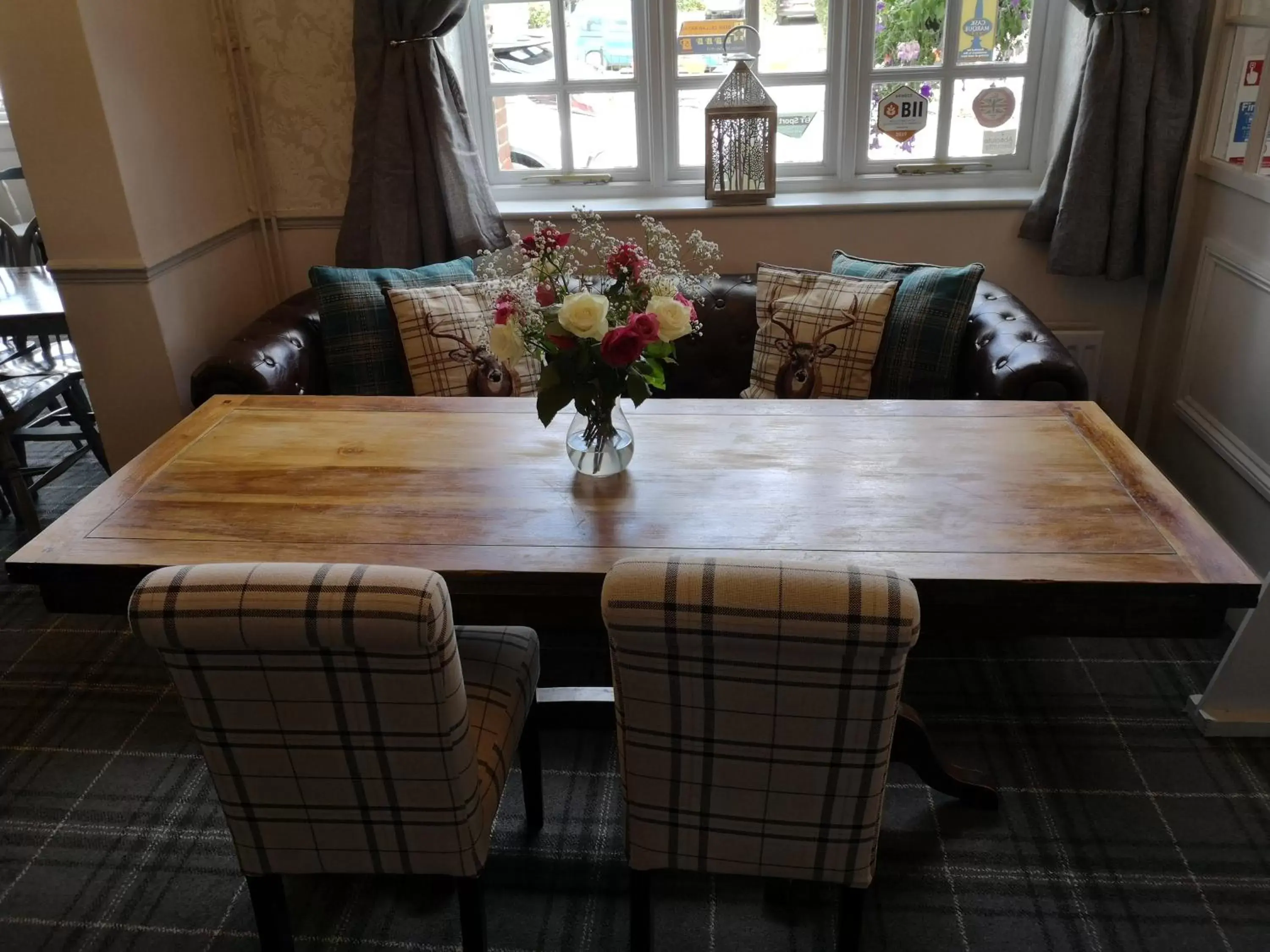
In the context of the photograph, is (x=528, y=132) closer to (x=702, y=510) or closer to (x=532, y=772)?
(x=702, y=510)

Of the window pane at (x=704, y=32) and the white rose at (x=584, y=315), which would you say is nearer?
the white rose at (x=584, y=315)

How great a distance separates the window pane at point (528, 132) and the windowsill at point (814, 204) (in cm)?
20

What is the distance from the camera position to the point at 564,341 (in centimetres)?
164

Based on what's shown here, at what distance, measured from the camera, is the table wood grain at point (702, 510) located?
4.85ft

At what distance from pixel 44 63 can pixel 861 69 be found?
2.37 meters

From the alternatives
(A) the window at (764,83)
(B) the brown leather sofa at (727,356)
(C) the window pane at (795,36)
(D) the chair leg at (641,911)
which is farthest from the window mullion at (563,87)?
(D) the chair leg at (641,911)

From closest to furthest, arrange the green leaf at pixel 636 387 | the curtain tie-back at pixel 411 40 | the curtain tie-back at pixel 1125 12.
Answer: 1. the green leaf at pixel 636 387
2. the curtain tie-back at pixel 1125 12
3. the curtain tie-back at pixel 411 40

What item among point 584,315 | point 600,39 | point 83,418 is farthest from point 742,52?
point 83,418

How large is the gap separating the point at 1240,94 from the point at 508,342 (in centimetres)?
220

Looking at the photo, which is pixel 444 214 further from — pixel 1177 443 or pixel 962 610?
pixel 1177 443

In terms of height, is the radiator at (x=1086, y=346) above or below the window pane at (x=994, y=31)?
below

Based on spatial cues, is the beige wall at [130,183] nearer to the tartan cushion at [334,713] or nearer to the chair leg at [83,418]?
A: the chair leg at [83,418]

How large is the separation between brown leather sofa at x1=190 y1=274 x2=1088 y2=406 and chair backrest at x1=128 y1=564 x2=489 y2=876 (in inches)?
55.2

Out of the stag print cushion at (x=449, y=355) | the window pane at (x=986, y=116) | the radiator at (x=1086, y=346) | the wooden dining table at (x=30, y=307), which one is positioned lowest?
the radiator at (x=1086, y=346)
